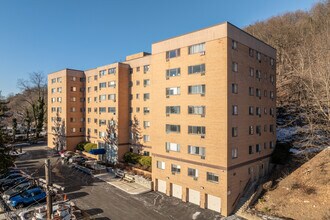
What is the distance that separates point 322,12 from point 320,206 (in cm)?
5331

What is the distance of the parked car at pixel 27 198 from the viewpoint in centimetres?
2397

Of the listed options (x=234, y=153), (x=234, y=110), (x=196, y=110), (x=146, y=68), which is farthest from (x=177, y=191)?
(x=146, y=68)

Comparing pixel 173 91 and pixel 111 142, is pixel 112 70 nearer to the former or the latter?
pixel 111 142

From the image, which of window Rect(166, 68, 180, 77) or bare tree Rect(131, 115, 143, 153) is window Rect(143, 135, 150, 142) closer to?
bare tree Rect(131, 115, 143, 153)

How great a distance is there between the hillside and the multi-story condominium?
128 inches

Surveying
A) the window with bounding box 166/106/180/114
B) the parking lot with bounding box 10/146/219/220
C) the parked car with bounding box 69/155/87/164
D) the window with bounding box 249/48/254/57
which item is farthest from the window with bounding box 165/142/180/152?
the parked car with bounding box 69/155/87/164

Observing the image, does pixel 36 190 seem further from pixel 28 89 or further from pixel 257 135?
pixel 28 89

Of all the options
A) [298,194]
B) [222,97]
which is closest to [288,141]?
[298,194]

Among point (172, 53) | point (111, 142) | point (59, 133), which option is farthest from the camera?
point (59, 133)

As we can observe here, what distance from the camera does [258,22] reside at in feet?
238

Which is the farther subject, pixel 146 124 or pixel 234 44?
pixel 146 124

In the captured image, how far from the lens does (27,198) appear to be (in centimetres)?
2477

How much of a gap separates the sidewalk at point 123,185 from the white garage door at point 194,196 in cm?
606

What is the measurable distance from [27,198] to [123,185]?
37.7 feet
